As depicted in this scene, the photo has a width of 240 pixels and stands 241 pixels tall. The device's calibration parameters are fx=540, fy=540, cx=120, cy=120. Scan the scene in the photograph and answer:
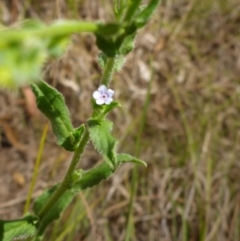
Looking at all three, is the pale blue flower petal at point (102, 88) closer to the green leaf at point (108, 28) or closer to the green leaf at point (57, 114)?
the green leaf at point (57, 114)

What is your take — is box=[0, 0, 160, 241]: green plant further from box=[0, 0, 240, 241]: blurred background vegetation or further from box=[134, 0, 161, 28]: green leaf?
box=[0, 0, 240, 241]: blurred background vegetation

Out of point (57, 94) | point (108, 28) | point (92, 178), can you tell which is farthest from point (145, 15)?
point (92, 178)

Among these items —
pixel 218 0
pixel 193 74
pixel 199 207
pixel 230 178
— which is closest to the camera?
pixel 199 207

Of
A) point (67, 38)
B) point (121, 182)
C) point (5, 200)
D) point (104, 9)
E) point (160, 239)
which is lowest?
point (160, 239)

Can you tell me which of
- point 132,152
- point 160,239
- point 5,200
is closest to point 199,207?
point 160,239

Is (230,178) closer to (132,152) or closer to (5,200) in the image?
(132,152)

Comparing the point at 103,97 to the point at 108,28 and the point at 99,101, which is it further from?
the point at 108,28

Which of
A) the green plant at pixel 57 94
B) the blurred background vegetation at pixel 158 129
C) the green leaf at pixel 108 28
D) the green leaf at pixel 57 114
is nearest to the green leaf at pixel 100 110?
the green plant at pixel 57 94
